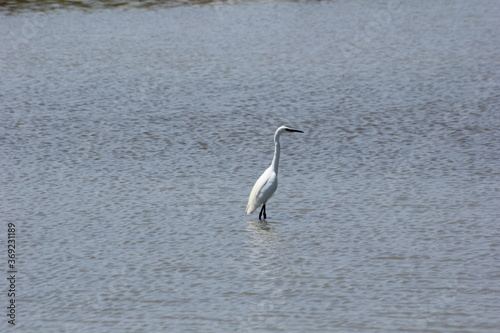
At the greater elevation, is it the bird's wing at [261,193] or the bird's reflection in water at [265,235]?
the bird's wing at [261,193]

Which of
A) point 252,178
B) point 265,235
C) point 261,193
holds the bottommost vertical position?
point 265,235

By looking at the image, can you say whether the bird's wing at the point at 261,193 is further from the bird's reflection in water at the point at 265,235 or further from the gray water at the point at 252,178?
the gray water at the point at 252,178

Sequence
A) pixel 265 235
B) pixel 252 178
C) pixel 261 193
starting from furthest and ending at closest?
1. pixel 252 178
2. pixel 261 193
3. pixel 265 235

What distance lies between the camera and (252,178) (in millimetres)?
15758

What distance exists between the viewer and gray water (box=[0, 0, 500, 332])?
10266 millimetres

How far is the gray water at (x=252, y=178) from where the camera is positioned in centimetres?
1027

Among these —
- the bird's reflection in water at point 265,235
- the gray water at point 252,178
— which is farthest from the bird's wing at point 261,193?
the gray water at point 252,178

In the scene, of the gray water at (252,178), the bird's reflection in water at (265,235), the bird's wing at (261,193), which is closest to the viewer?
the gray water at (252,178)

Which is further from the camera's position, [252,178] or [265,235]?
[252,178]

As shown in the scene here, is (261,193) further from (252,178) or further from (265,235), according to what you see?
(252,178)

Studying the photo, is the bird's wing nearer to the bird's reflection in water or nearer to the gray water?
the bird's reflection in water

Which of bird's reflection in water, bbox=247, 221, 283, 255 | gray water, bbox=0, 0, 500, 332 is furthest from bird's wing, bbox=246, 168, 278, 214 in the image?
gray water, bbox=0, 0, 500, 332

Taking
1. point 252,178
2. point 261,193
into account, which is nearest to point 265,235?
point 261,193

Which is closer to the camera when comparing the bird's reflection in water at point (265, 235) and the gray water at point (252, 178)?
the gray water at point (252, 178)
